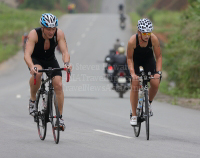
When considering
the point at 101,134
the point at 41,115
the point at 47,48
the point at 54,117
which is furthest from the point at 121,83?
the point at 54,117

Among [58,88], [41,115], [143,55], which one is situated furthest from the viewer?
[143,55]

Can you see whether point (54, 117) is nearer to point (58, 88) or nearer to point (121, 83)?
point (58, 88)

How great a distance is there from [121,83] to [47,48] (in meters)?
10.8

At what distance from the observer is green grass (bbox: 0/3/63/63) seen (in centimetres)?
4581

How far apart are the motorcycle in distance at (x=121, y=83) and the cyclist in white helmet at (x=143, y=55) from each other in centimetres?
963

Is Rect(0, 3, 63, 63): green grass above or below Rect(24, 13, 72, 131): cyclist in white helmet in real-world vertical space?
above

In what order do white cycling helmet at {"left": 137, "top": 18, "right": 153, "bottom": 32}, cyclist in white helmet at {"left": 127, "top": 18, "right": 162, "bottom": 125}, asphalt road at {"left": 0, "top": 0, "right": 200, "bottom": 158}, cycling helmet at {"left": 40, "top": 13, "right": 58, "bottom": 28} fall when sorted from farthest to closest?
cyclist in white helmet at {"left": 127, "top": 18, "right": 162, "bottom": 125} < white cycling helmet at {"left": 137, "top": 18, "right": 153, "bottom": 32} < cycling helmet at {"left": 40, "top": 13, "right": 58, "bottom": 28} < asphalt road at {"left": 0, "top": 0, "right": 200, "bottom": 158}

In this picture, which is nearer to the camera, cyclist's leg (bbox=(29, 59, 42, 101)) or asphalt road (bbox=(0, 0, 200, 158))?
asphalt road (bbox=(0, 0, 200, 158))

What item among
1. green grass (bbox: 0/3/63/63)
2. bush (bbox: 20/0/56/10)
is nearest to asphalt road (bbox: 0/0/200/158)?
green grass (bbox: 0/3/63/63)

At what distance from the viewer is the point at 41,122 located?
31.0 ft

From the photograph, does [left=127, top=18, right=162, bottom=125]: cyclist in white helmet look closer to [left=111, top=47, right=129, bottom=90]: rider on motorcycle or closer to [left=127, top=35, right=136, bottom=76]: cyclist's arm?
[left=127, top=35, right=136, bottom=76]: cyclist's arm

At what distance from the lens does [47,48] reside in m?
9.19

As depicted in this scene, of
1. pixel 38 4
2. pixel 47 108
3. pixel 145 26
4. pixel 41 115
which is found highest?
pixel 38 4

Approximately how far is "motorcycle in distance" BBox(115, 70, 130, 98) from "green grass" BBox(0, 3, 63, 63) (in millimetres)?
23023
